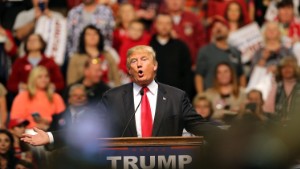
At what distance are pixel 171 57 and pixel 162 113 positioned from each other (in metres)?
7.01

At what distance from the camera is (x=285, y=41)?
14211 millimetres

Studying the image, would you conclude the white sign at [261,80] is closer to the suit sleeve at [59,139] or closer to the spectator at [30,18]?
the spectator at [30,18]

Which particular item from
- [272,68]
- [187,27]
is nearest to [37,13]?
[187,27]

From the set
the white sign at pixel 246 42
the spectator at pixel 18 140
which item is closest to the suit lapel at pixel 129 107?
the spectator at pixel 18 140

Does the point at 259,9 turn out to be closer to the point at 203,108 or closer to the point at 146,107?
the point at 203,108

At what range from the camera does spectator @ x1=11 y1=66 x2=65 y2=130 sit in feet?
39.8

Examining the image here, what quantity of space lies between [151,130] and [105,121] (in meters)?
0.34

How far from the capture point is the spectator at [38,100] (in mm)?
12117

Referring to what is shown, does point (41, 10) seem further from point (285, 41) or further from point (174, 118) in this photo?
point (174, 118)

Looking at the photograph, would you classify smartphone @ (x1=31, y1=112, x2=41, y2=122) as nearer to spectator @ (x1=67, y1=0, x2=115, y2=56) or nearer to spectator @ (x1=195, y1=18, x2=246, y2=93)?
spectator @ (x1=67, y1=0, x2=115, y2=56)

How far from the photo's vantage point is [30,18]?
14.6m

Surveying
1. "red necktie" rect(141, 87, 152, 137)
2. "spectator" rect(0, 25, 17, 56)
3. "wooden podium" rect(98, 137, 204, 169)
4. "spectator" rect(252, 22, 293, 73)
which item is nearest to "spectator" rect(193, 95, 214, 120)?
"spectator" rect(252, 22, 293, 73)

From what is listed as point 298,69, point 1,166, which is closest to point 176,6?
point 298,69

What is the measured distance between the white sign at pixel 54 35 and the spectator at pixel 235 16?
266 cm
